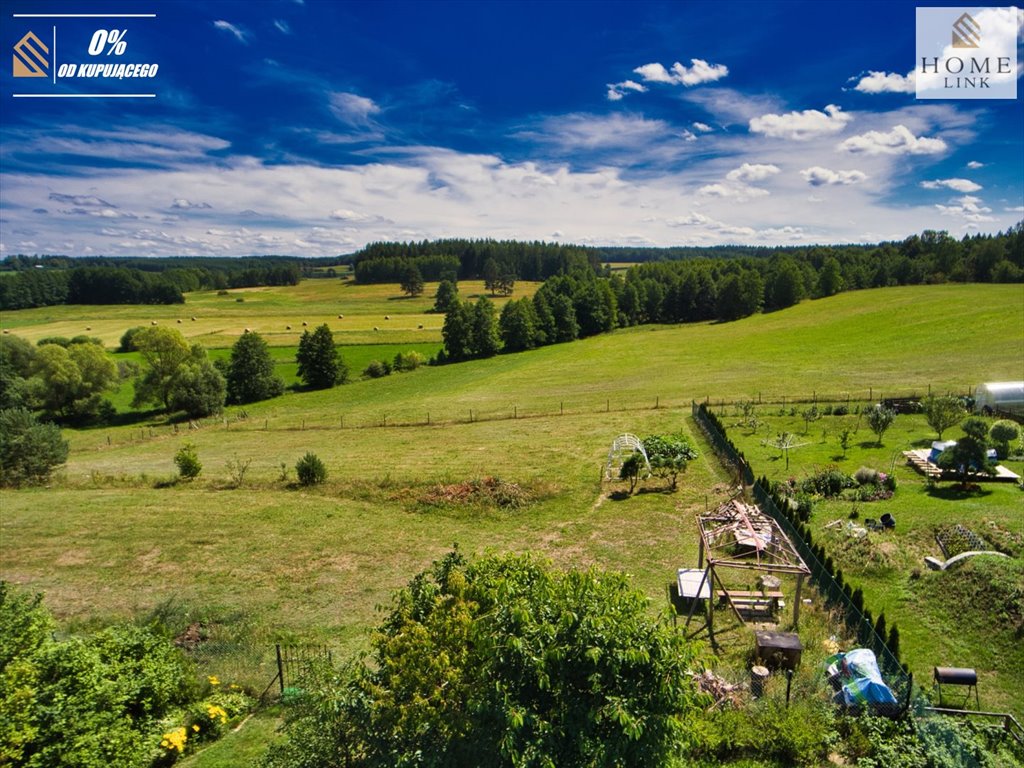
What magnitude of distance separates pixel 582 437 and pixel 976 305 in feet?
204

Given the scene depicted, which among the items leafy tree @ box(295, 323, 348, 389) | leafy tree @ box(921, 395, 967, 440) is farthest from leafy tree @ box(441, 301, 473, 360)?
leafy tree @ box(921, 395, 967, 440)

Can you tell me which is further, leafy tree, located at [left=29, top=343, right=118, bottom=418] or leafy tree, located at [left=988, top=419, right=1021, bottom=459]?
leafy tree, located at [left=29, top=343, right=118, bottom=418]

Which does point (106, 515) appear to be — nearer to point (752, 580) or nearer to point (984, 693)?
point (752, 580)

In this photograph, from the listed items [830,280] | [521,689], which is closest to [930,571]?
[521,689]

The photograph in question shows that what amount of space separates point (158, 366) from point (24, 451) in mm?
24509

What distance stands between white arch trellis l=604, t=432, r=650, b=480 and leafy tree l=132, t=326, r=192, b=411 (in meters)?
44.2

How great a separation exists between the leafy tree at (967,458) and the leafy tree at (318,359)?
5321 centimetres

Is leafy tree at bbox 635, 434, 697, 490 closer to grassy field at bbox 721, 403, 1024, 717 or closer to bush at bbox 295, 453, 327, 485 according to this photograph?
grassy field at bbox 721, 403, 1024, 717

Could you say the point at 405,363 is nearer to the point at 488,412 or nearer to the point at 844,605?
the point at 488,412

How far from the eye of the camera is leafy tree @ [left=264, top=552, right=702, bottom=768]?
6.49m

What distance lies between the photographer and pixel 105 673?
10.1 metres

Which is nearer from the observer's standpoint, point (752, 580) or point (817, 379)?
point (752, 580)

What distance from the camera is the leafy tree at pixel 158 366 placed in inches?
2057

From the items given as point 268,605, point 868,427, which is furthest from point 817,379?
point 268,605
